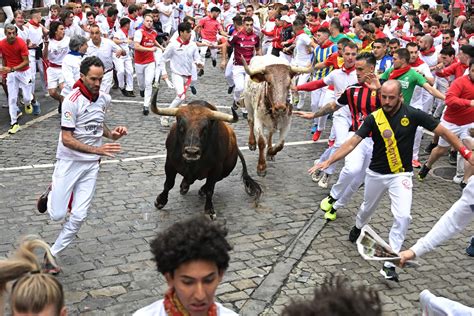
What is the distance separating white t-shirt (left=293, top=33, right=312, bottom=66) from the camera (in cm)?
1628

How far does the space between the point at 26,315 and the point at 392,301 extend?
4.51 metres

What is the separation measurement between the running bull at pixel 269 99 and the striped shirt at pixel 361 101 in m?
1.81

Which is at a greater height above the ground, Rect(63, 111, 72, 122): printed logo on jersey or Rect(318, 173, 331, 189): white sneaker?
Rect(63, 111, 72, 122): printed logo on jersey

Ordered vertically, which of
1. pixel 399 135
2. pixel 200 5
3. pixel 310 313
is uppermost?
pixel 310 313

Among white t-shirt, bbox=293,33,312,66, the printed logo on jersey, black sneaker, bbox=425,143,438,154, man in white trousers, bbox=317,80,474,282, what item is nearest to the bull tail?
man in white trousers, bbox=317,80,474,282

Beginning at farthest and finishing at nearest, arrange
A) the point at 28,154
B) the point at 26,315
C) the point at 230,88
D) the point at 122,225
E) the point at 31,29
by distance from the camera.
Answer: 1. the point at 230,88
2. the point at 31,29
3. the point at 28,154
4. the point at 122,225
5. the point at 26,315

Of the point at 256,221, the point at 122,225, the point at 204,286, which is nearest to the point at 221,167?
the point at 256,221

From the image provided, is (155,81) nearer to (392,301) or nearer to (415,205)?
(415,205)

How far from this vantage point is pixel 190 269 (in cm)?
367

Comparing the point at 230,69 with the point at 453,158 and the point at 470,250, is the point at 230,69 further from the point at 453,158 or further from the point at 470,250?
the point at 470,250

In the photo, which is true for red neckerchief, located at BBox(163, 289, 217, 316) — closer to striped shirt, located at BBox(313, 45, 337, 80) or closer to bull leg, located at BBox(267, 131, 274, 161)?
bull leg, located at BBox(267, 131, 274, 161)

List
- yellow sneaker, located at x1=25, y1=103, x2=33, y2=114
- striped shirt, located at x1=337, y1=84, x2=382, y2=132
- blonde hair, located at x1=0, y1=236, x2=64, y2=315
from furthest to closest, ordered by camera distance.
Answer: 1. yellow sneaker, located at x1=25, y1=103, x2=33, y2=114
2. striped shirt, located at x1=337, y1=84, x2=382, y2=132
3. blonde hair, located at x1=0, y1=236, x2=64, y2=315

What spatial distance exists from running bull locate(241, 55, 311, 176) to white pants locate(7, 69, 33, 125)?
17.1ft

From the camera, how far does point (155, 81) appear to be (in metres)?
17.5
